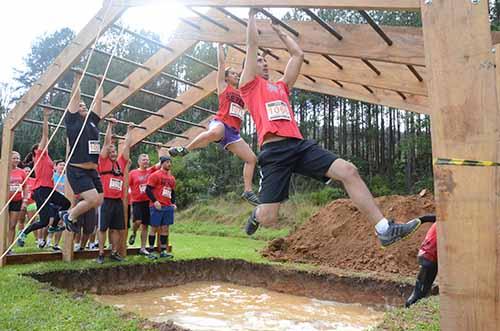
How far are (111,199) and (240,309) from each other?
9.67ft

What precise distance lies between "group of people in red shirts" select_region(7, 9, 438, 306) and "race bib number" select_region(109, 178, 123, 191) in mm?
16

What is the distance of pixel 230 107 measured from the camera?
17.8ft

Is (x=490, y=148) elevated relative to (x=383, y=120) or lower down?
lower down

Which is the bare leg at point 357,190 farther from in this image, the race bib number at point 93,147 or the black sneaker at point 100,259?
the black sneaker at point 100,259

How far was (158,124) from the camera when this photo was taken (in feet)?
28.1

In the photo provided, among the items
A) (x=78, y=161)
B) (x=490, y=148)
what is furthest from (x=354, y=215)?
(x=490, y=148)

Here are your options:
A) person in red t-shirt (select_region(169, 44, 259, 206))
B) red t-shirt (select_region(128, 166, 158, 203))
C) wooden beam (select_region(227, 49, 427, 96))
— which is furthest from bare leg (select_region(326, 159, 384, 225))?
red t-shirt (select_region(128, 166, 158, 203))

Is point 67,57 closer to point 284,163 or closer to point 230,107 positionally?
point 230,107

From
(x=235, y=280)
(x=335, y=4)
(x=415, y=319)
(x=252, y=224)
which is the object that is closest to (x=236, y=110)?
(x=252, y=224)

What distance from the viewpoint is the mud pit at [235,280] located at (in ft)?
22.1

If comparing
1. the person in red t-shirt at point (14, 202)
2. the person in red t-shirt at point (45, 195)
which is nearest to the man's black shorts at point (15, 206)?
the person in red t-shirt at point (14, 202)

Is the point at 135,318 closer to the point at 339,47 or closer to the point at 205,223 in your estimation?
the point at 339,47

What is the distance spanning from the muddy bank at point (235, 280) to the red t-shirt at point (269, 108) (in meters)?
4.20

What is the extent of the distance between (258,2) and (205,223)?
14.9 meters
